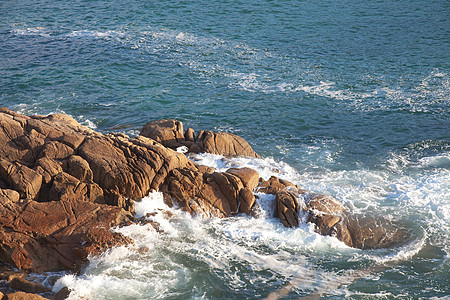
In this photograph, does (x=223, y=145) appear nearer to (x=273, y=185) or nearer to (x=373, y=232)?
(x=273, y=185)

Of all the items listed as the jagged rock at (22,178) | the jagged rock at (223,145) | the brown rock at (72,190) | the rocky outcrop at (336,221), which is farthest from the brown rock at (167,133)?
the jagged rock at (22,178)

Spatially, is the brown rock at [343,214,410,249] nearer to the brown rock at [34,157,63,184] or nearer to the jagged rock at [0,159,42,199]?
the brown rock at [34,157,63,184]

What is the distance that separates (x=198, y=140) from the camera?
19219 mm

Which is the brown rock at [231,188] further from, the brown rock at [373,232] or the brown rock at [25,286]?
the brown rock at [25,286]

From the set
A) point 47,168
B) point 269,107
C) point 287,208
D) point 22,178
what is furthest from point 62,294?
point 269,107

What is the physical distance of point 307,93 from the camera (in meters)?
25.5

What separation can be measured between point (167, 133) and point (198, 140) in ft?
4.23

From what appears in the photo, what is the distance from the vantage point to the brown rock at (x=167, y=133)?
1908cm

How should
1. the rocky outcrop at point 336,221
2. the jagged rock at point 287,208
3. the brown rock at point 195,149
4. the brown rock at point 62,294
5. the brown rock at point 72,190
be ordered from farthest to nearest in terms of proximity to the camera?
the brown rock at point 195,149 < the jagged rock at point 287,208 < the rocky outcrop at point 336,221 < the brown rock at point 72,190 < the brown rock at point 62,294

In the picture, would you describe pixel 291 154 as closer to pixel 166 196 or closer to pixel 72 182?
pixel 166 196

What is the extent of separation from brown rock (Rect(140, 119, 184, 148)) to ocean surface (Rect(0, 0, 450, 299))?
5.39 feet

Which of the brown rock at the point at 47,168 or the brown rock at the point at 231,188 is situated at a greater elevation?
the brown rock at the point at 47,168

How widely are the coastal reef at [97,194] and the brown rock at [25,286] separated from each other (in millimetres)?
823

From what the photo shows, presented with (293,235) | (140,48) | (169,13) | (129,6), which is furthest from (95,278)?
(129,6)
